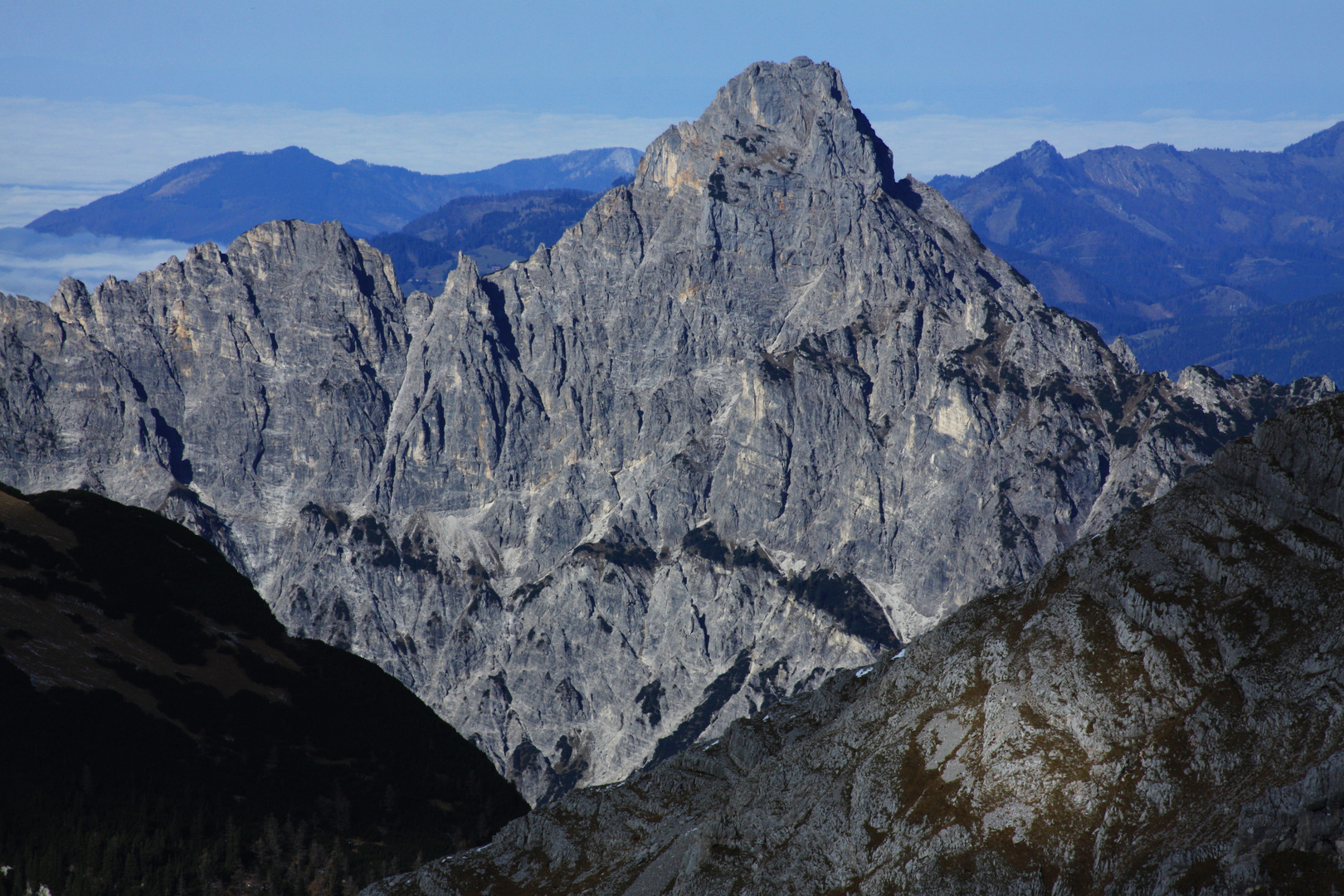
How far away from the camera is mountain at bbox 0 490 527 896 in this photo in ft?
404

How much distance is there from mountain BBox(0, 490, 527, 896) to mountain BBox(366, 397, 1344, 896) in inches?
1348

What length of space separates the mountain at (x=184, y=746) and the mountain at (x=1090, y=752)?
34.2 m

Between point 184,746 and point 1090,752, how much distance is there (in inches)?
4993

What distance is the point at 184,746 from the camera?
154 metres

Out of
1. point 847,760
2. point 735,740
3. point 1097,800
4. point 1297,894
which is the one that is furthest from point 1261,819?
point 735,740

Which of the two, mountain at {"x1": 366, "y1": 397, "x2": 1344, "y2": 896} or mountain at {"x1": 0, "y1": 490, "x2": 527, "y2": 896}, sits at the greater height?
mountain at {"x1": 366, "y1": 397, "x2": 1344, "y2": 896}

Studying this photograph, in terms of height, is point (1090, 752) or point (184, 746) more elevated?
point (1090, 752)

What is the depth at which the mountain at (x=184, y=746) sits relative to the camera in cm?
12325

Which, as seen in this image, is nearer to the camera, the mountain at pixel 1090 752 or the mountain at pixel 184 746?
the mountain at pixel 1090 752

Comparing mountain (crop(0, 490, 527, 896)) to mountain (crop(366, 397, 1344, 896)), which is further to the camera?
mountain (crop(0, 490, 527, 896))

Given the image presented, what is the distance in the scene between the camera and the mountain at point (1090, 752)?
240ft

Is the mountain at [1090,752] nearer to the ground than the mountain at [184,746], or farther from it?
farther from it

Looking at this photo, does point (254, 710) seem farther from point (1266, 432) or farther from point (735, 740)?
point (1266, 432)

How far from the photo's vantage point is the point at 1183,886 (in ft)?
218
